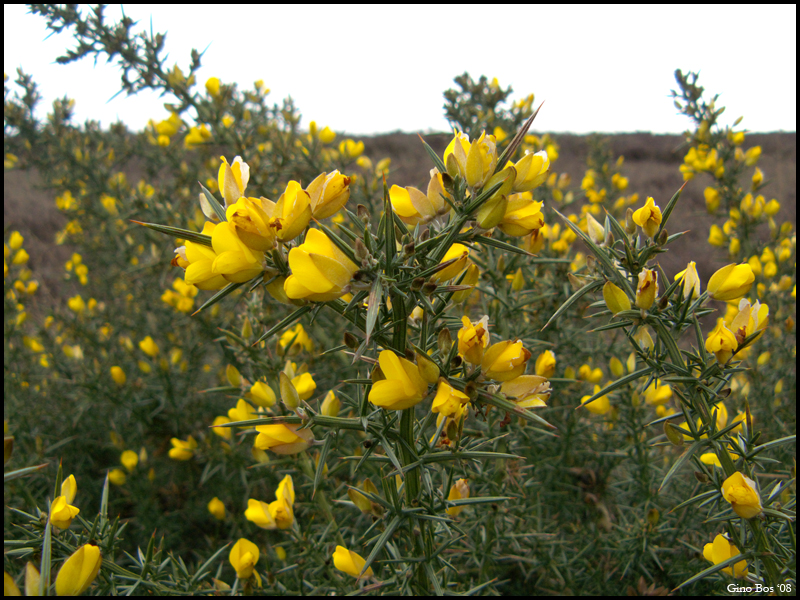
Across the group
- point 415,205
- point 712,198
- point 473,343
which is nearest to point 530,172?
point 415,205

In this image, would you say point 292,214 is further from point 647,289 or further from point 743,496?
point 743,496

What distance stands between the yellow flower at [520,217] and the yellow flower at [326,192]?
0.25 metres

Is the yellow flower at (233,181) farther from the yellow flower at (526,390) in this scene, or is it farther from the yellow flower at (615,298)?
the yellow flower at (615,298)

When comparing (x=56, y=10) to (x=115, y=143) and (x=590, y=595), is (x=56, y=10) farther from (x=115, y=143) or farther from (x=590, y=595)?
(x=590, y=595)

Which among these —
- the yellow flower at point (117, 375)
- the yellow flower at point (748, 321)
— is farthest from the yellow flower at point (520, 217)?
→ the yellow flower at point (117, 375)

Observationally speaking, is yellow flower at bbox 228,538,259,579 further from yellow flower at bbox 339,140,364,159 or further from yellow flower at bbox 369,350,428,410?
yellow flower at bbox 339,140,364,159

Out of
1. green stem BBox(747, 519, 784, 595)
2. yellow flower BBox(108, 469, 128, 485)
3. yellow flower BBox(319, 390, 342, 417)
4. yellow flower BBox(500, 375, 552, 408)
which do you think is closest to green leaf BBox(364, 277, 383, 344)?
yellow flower BBox(500, 375, 552, 408)

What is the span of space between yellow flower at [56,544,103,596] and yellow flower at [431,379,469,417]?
1.93 feet

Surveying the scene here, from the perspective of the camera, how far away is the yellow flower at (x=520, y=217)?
69 centimetres

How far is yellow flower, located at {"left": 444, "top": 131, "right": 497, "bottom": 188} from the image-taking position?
663 millimetres

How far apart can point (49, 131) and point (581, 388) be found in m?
3.82

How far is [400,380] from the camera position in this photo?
0.60 meters

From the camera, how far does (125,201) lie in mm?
2781

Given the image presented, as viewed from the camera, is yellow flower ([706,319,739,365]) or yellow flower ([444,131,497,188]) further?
yellow flower ([706,319,739,365])
